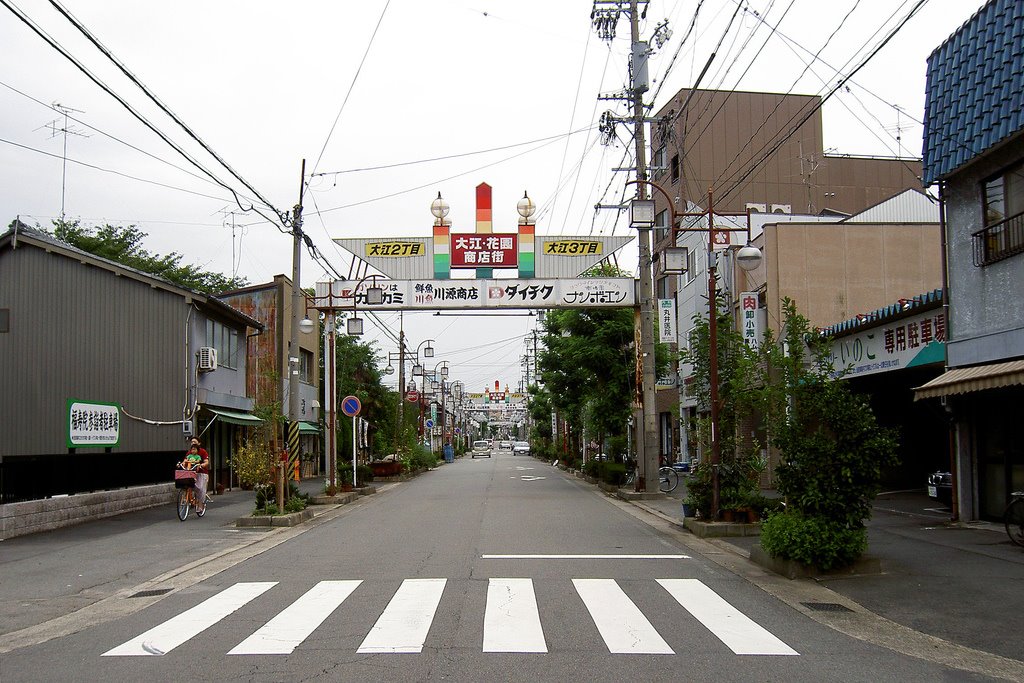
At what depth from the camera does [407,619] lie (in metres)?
8.45

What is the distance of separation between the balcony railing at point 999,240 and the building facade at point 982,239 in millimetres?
19

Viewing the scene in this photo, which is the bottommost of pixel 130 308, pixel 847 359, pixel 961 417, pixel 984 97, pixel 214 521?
pixel 214 521

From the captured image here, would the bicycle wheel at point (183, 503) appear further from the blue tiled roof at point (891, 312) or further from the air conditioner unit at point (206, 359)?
the blue tiled roof at point (891, 312)

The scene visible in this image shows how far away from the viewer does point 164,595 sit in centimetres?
1043

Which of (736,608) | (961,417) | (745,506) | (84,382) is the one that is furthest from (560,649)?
(84,382)

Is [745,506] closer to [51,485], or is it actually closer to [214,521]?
[214,521]

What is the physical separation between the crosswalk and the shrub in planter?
49.4 inches

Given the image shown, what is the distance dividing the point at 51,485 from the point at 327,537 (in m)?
5.75

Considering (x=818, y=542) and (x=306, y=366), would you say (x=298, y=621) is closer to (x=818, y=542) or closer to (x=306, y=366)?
(x=818, y=542)

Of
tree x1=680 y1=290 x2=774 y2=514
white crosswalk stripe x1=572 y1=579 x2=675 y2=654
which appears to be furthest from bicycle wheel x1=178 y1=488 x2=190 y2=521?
white crosswalk stripe x1=572 y1=579 x2=675 y2=654

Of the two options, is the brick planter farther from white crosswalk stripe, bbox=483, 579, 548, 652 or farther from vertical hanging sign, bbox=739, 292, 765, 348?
vertical hanging sign, bbox=739, 292, 765, 348

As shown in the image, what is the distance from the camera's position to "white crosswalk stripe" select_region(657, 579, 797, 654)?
744cm

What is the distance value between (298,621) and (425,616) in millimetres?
1231

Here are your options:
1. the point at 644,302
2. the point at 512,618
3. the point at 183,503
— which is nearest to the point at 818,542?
the point at 512,618
